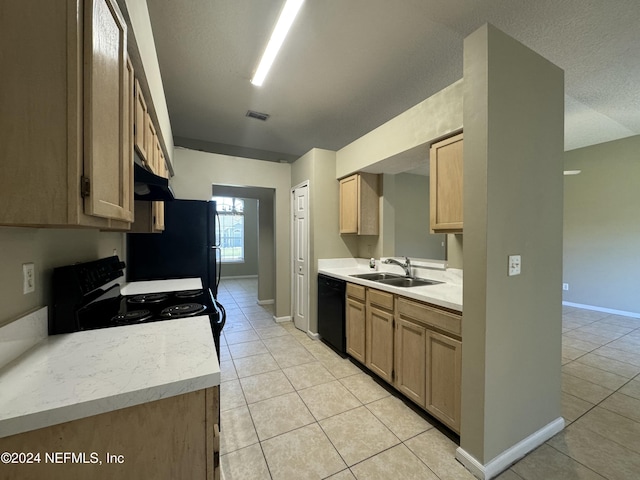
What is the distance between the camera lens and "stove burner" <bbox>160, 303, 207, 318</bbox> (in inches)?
59.7

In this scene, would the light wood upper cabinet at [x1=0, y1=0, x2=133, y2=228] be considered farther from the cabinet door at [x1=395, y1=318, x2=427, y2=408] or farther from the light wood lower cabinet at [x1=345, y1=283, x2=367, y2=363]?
the light wood lower cabinet at [x1=345, y1=283, x2=367, y2=363]

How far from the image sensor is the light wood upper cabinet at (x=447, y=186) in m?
2.00

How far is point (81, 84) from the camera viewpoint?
2.42 ft

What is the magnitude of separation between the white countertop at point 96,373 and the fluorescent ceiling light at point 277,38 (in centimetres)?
212

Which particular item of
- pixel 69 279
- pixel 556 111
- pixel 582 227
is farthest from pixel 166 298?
pixel 582 227

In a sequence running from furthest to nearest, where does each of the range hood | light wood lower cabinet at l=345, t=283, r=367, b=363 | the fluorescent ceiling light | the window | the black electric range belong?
the window → light wood lower cabinet at l=345, t=283, r=367, b=363 → the fluorescent ceiling light → the range hood → the black electric range

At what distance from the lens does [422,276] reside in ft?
9.09

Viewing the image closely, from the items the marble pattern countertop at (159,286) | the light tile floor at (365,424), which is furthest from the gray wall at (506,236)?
the marble pattern countertop at (159,286)

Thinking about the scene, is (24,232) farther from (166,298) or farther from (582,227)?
(582,227)

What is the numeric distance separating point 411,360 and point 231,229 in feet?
24.5

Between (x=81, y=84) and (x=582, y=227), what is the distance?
22.1ft

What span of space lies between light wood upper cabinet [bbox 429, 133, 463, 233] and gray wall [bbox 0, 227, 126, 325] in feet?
8.07

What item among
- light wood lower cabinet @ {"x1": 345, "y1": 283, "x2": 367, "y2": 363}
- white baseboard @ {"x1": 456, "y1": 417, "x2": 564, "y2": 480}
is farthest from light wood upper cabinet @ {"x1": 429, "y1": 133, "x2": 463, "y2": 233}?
white baseboard @ {"x1": 456, "y1": 417, "x2": 564, "y2": 480}

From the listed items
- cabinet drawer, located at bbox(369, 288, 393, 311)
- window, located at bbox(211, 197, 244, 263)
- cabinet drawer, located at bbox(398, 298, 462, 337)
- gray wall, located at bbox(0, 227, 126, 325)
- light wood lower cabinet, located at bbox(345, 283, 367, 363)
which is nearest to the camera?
gray wall, located at bbox(0, 227, 126, 325)
